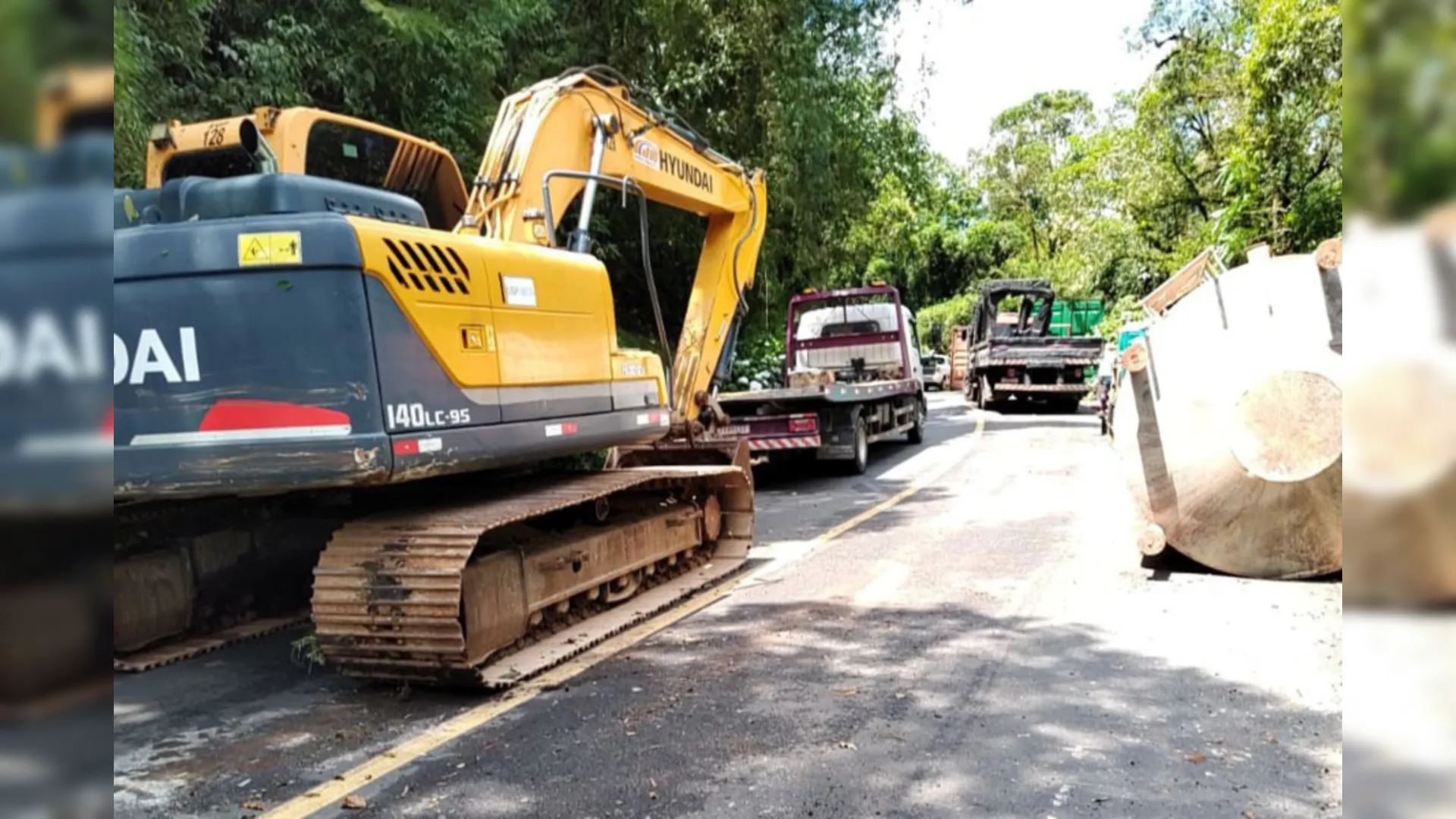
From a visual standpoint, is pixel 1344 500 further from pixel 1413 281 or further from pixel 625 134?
pixel 625 134

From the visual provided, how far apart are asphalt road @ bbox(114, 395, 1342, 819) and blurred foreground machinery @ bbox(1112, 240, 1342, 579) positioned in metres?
0.31

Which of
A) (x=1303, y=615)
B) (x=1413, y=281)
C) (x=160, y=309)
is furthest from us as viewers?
(x=1303, y=615)

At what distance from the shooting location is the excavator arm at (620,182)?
634 centimetres

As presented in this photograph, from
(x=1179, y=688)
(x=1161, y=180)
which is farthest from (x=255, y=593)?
(x=1161, y=180)

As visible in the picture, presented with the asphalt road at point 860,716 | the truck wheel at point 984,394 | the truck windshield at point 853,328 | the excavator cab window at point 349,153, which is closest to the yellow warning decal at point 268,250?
the excavator cab window at point 349,153

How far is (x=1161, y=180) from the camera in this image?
910 inches

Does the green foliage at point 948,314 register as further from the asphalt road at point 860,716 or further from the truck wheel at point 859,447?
the asphalt road at point 860,716

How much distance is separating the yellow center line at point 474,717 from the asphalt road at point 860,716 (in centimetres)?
4

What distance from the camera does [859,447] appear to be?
13.3 meters

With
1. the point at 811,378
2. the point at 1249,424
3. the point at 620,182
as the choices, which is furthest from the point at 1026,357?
the point at 620,182

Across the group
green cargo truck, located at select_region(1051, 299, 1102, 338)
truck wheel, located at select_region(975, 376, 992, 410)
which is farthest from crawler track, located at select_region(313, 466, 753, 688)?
green cargo truck, located at select_region(1051, 299, 1102, 338)

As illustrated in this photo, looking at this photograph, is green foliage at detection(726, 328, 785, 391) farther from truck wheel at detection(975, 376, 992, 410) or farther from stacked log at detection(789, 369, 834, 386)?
truck wheel at detection(975, 376, 992, 410)

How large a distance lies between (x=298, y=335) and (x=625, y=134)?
3781mm

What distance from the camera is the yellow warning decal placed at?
434 centimetres
